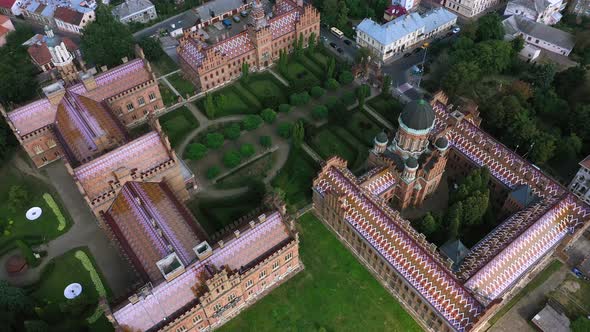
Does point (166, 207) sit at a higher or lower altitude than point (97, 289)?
higher

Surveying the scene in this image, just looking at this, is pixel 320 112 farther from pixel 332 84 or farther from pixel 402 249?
pixel 402 249

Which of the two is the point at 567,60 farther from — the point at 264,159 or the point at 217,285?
the point at 217,285

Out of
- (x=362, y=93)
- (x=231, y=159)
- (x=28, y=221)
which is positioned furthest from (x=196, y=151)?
(x=362, y=93)

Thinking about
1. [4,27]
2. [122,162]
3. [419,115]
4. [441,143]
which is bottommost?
[4,27]

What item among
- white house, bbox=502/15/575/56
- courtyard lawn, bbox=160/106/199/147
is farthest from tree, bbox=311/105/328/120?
white house, bbox=502/15/575/56

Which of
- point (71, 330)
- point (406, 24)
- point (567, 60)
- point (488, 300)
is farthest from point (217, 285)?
point (567, 60)

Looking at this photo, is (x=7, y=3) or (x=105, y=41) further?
(x=7, y=3)
